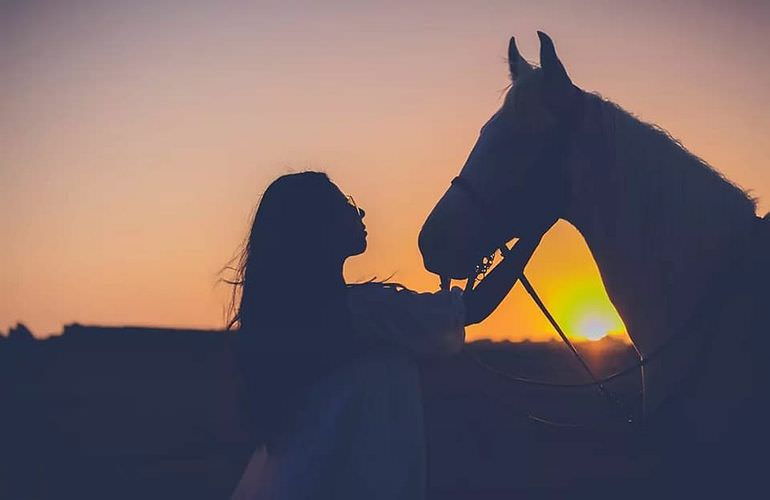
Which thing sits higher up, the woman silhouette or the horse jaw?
the horse jaw

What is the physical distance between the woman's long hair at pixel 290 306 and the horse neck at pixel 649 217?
2.68ft

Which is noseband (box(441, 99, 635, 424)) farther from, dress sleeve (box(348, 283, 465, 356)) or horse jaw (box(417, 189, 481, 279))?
dress sleeve (box(348, 283, 465, 356))

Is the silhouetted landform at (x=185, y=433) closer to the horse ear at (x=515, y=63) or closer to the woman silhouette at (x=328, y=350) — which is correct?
the horse ear at (x=515, y=63)

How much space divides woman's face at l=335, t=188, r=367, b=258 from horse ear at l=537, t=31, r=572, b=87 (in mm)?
762

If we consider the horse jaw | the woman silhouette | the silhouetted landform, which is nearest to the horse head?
the horse jaw

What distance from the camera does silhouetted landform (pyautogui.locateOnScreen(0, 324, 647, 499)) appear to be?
6.02m

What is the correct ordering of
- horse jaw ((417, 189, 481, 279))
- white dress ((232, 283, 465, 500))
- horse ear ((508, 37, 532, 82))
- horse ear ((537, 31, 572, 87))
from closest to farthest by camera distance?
white dress ((232, 283, 465, 500)), horse ear ((537, 31, 572, 87)), horse jaw ((417, 189, 481, 279)), horse ear ((508, 37, 532, 82))

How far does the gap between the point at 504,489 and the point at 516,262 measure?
3.28 m

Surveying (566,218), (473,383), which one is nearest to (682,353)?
(566,218)

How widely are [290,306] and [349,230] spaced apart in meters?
0.26

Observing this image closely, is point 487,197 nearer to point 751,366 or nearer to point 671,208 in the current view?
point 671,208

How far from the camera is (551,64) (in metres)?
2.91

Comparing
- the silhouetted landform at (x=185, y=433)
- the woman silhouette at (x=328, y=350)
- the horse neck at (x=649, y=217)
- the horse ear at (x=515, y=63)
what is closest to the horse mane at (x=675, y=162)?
the horse neck at (x=649, y=217)

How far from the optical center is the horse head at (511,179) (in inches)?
117
